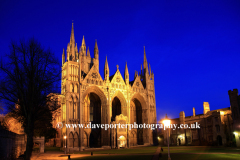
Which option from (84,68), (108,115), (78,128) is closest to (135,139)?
(108,115)

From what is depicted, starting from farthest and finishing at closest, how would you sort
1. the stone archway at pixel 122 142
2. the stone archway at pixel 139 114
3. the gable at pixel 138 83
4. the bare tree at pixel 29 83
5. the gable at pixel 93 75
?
1. the gable at pixel 138 83
2. the stone archway at pixel 139 114
3. the stone archway at pixel 122 142
4. the gable at pixel 93 75
5. the bare tree at pixel 29 83

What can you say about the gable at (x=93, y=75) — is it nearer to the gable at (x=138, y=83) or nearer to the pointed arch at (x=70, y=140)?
the gable at (x=138, y=83)

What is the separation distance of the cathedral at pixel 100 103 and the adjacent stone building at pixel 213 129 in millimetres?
9902

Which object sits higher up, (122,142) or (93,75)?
(93,75)

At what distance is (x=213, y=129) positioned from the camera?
5272 centimetres

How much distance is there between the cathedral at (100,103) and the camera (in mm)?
53000

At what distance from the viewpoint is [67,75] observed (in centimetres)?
5384

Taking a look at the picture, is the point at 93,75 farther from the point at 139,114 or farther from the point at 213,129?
the point at 213,129

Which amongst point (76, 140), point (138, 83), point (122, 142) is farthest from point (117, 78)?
point (76, 140)

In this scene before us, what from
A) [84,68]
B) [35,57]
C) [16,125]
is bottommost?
[16,125]

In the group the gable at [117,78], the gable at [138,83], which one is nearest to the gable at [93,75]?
the gable at [117,78]

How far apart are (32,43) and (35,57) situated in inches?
54.4

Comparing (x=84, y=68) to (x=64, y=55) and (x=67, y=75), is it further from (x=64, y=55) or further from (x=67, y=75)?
(x=67, y=75)

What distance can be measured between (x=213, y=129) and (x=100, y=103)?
3060 cm
